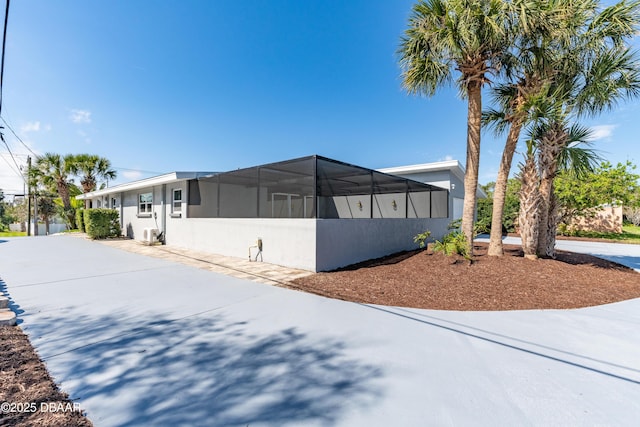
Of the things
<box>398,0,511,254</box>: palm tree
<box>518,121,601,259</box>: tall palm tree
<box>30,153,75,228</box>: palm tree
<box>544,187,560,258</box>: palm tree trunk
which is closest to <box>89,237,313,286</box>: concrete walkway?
<box>398,0,511,254</box>: palm tree

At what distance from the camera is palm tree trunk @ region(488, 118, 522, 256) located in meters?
6.59

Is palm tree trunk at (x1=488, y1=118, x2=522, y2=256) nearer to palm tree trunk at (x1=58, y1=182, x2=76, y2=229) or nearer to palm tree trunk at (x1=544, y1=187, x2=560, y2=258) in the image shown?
palm tree trunk at (x1=544, y1=187, x2=560, y2=258)

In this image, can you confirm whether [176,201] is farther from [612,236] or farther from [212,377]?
[612,236]

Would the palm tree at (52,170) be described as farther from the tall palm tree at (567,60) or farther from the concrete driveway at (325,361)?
the tall palm tree at (567,60)

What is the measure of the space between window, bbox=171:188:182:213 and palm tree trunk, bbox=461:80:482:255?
33.2ft

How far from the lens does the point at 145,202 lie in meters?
12.5

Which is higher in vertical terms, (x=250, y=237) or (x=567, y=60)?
(x=567, y=60)

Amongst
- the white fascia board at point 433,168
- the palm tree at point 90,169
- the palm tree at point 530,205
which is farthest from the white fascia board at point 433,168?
the palm tree at point 90,169

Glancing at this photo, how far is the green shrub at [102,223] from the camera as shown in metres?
12.8

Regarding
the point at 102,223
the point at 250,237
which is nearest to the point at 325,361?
the point at 250,237

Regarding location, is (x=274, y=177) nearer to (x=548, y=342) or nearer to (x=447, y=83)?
(x=447, y=83)

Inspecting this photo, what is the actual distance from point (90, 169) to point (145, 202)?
872cm

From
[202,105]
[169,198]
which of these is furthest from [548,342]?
[202,105]

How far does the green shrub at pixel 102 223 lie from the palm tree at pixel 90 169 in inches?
246
